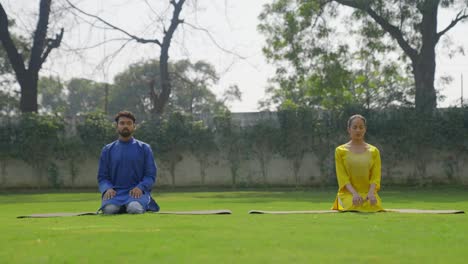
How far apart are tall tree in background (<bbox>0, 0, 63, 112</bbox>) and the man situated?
16.1m

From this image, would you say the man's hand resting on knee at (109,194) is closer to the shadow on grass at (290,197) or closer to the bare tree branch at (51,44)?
the shadow on grass at (290,197)

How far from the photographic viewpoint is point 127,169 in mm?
9250

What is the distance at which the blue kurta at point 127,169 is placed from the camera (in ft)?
30.2

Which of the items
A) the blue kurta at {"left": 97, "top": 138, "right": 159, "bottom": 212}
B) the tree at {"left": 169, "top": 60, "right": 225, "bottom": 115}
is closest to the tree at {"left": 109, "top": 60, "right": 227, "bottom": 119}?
the tree at {"left": 169, "top": 60, "right": 225, "bottom": 115}

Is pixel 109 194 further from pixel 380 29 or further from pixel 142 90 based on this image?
pixel 142 90

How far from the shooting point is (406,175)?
21141 mm

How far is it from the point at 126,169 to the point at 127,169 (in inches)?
0.5

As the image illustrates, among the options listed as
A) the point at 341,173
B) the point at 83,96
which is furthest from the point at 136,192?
the point at 83,96

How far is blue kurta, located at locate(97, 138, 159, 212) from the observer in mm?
9219

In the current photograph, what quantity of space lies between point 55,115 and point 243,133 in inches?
234

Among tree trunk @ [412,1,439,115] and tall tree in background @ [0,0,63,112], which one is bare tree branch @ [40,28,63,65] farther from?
tree trunk @ [412,1,439,115]

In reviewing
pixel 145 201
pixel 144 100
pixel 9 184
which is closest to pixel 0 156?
pixel 9 184

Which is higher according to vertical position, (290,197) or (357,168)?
(357,168)

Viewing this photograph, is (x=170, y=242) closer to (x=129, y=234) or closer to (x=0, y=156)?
(x=129, y=234)
